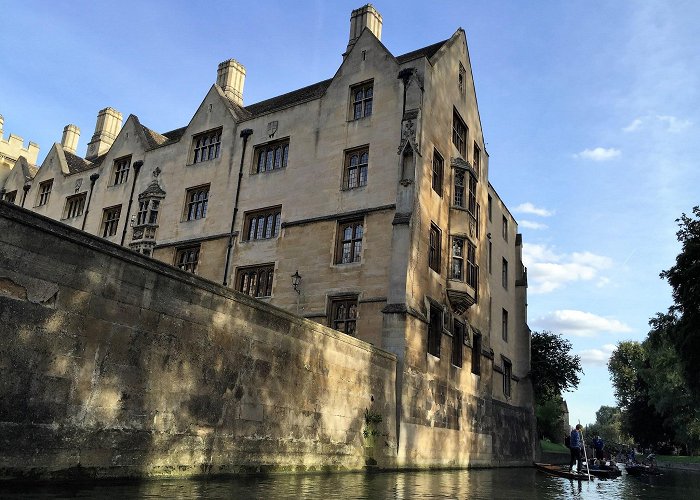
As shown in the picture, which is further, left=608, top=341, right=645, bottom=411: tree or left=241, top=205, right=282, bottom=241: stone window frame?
left=608, top=341, right=645, bottom=411: tree

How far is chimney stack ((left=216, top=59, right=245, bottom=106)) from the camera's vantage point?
3531cm

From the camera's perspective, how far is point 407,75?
75.0 ft

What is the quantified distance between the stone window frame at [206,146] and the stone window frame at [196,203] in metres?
1.57

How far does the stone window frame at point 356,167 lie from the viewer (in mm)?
23281

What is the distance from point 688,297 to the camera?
1038 inches

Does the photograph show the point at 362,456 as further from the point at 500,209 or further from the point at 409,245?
the point at 500,209

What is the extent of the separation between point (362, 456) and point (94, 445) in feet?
29.3

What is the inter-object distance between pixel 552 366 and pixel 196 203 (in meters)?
28.5

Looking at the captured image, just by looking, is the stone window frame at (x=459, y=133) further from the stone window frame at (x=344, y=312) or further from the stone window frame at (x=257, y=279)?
the stone window frame at (x=257, y=279)

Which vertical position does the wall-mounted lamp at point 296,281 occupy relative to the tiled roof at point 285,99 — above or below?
below

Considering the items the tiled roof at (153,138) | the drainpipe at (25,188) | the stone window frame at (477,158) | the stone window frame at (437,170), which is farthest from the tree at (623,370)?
the drainpipe at (25,188)

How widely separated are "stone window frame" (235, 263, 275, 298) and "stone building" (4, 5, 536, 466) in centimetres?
8

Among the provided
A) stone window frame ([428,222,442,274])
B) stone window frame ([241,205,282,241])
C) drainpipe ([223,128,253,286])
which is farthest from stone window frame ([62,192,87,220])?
stone window frame ([428,222,442,274])

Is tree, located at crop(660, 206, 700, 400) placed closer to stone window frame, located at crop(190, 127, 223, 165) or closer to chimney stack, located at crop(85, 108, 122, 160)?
stone window frame, located at crop(190, 127, 223, 165)
